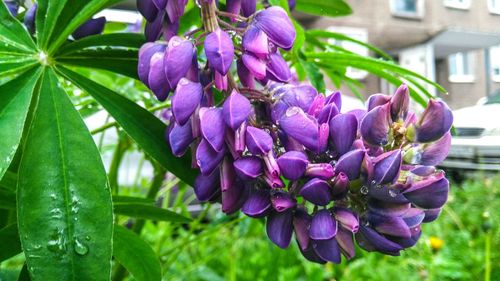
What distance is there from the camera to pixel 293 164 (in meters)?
0.39

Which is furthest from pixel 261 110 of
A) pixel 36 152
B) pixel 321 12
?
pixel 321 12

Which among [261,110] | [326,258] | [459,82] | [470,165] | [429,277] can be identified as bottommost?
[459,82]

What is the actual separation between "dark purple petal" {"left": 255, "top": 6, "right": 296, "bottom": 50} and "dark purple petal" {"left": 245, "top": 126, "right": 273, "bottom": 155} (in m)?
0.08

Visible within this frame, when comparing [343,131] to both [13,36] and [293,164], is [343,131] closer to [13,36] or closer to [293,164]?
[293,164]

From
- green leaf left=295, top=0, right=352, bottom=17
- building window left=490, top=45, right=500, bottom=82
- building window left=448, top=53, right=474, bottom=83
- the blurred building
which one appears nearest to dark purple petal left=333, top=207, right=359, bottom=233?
green leaf left=295, top=0, right=352, bottom=17

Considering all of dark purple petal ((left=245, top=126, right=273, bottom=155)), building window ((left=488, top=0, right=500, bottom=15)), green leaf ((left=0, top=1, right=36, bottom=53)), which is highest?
green leaf ((left=0, top=1, right=36, bottom=53))

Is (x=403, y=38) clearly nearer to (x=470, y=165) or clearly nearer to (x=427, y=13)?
(x=427, y=13)

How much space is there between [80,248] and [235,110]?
0.50 feet

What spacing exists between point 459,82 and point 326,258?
15.8m

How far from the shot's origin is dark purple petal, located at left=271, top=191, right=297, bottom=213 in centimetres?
41

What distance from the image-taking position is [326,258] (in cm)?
42

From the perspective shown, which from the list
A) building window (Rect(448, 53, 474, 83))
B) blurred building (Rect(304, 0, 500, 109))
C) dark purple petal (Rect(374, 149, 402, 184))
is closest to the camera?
dark purple petal (Rect(374, 149, 402, 184))

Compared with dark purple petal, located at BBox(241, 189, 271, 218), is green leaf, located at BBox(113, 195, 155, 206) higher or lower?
lower

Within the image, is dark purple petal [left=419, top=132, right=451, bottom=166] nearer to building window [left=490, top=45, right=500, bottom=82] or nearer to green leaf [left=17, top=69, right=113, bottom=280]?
green leaf [left=17, top=69, right=113, bottom=280]
